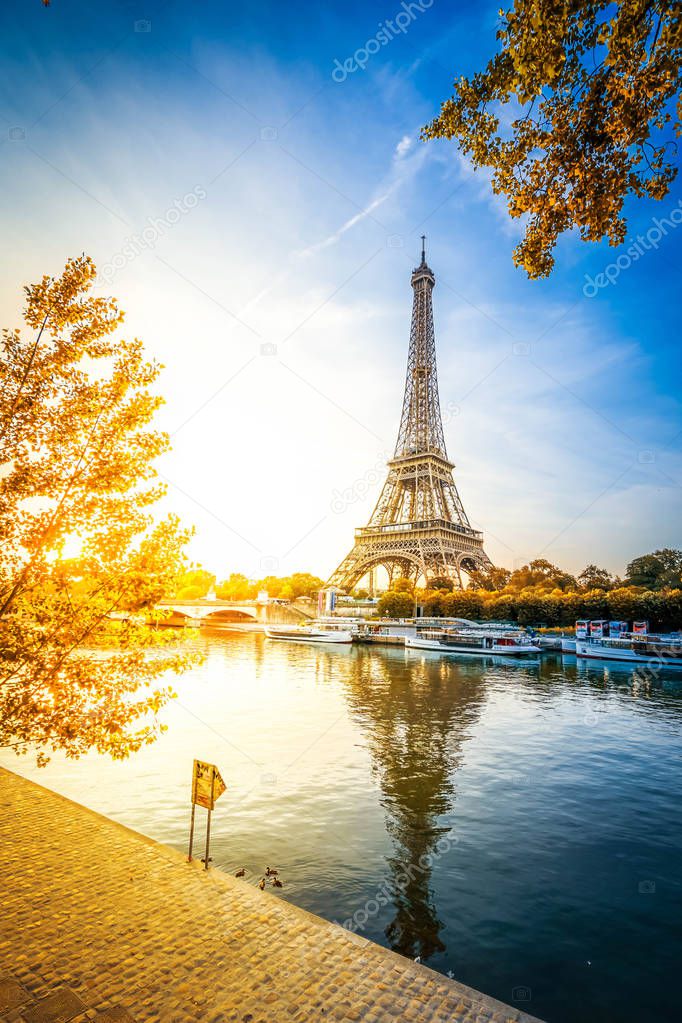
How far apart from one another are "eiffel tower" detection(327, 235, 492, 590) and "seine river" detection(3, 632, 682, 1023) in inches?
2201

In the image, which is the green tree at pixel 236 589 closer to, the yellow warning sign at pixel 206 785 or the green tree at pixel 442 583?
the green tree at pixel 442 583

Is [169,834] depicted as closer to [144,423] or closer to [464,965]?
[464,965]

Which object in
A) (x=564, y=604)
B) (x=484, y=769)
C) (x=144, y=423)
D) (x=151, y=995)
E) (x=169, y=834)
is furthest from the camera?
(x=564, y=604)

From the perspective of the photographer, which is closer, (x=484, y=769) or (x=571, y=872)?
(x=571, y=872)

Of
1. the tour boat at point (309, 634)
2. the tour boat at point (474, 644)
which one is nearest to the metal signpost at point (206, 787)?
the tour boat at point (474, 644)

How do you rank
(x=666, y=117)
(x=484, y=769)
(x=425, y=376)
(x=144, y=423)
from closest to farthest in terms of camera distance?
(x=666, y=117) → (x=144, y=423) → (x=484, y=769) → (x=425, y=376)

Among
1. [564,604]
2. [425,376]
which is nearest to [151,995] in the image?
[564,604]

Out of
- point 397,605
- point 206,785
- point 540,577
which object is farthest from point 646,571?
point 206,785

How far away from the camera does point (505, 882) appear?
32.7ft

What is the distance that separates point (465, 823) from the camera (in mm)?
12625

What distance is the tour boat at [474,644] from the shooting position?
53.6 meters

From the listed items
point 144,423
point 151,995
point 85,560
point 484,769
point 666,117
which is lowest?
point 484,769

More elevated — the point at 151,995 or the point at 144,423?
the point at 144,423

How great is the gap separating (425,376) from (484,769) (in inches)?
3403
